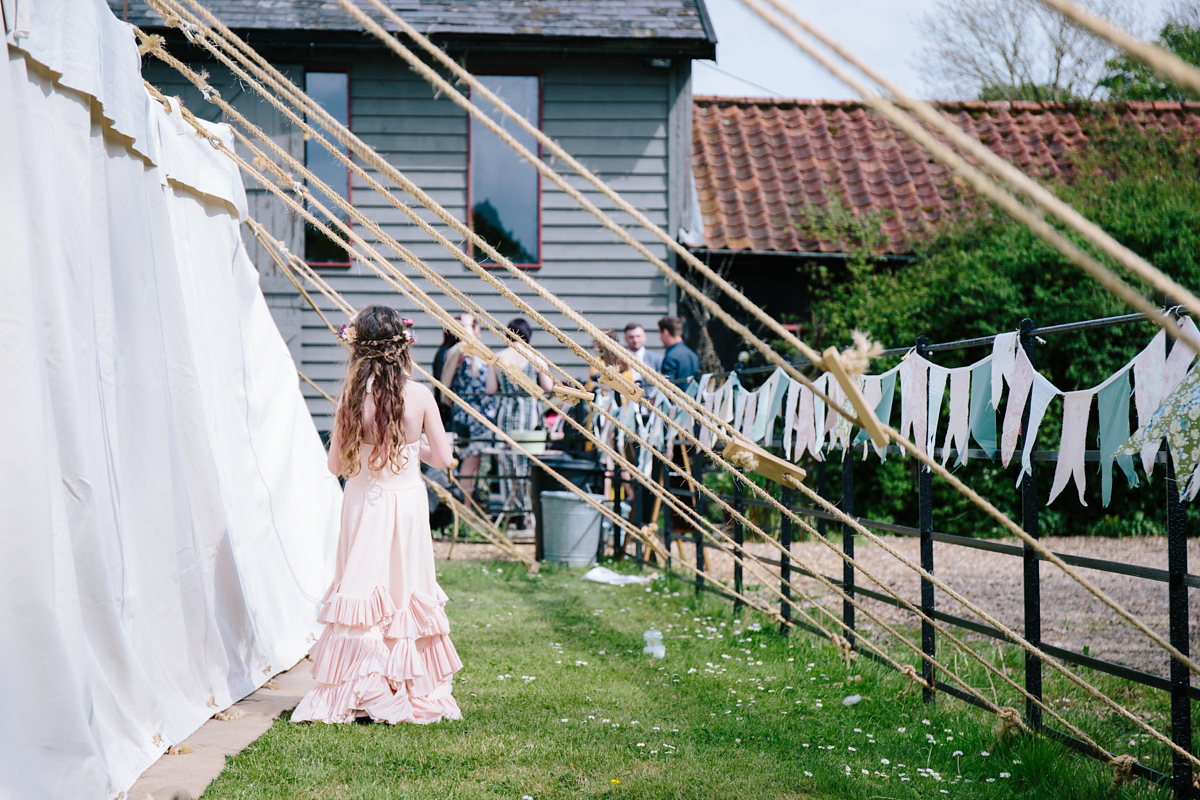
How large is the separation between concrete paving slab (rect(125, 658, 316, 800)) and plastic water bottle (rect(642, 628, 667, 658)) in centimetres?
165

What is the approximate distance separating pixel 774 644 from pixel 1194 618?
3.06 meters

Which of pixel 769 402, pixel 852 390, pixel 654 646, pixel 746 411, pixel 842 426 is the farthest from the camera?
pixel 746 411

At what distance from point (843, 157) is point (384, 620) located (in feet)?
31.1

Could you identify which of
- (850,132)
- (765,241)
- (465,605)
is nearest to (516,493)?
(465,605)

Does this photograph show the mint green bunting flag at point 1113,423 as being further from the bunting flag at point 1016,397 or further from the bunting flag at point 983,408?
the bunting flag at point 983,408

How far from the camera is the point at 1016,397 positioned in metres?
3.29

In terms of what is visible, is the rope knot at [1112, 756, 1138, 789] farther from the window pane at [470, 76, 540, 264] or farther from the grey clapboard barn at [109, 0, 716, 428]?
the window pane at [470, 76, 540, 264]

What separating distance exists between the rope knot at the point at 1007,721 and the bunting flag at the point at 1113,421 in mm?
960

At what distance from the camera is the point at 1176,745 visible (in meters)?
2.68

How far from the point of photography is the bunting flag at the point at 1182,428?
8.37 ft

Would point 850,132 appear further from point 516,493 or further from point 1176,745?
point 1176,745

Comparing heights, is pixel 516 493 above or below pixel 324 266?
below

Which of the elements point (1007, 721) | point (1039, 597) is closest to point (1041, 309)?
point (1039, 597)

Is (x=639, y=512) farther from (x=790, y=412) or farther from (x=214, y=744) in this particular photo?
(x=214, y=744)
